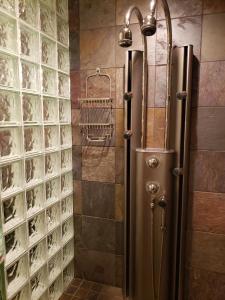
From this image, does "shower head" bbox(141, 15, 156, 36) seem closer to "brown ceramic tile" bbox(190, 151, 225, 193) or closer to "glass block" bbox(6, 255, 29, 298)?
"brown ceramic tile" bbox(190, 151, 225, 193)

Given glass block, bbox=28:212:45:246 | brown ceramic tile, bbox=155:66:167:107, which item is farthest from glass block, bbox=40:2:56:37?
glass block, bbox=28:212:45:246

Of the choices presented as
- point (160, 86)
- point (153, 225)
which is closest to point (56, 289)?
point (153, 225)

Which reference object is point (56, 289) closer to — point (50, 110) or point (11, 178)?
point (11, 178)

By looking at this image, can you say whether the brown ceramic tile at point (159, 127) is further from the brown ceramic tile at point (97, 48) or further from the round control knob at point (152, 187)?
the brown ceramic tile at point (97, 48)

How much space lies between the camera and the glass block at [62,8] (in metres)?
1.55

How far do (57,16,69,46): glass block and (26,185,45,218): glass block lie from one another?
3.28ft

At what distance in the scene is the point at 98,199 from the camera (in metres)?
1.75

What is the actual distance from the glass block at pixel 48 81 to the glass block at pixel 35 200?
0.61 metres

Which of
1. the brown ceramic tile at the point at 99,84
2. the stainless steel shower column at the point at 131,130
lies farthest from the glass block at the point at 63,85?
the stainless steel shower column at the point at 131,130

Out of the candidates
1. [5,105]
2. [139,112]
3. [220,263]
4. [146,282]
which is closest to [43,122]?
[5,105]

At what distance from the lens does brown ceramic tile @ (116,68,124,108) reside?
1.57 m

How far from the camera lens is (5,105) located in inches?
46.3

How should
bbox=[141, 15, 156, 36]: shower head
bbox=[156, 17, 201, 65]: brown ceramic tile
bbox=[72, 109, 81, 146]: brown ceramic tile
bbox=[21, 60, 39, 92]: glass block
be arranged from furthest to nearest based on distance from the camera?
bbox=[72, 109, 81, 146]: brown ceramic tile
bbox=[156, 17, 201, 65]: brown ceramic tile
bbox=[21, 60, 39, 92]: glass block
bbox=[141, 15, 156, 36]: shower head

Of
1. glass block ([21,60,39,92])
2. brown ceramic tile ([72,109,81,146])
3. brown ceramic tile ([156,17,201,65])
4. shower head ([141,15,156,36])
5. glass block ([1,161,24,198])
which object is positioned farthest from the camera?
brown ceramic tile ([72,109,81,146])
